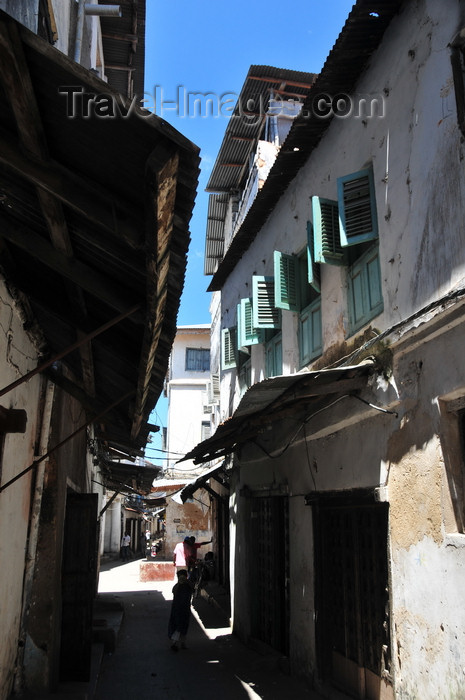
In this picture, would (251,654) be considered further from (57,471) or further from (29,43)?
(29,43)

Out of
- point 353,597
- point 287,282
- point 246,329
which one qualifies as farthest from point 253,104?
point 353,597

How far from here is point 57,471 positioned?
634 cm

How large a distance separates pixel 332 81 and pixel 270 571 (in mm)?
7271

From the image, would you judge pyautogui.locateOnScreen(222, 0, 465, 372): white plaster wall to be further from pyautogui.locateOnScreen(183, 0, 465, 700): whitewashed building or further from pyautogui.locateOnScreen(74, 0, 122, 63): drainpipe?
pyautogui.locateOnScreen(74, 0, 122, 63): drainpipe

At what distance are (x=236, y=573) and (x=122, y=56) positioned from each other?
36.0 ft

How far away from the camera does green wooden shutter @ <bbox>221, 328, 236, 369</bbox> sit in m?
12.9

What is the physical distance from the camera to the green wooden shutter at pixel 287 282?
28.9 feet

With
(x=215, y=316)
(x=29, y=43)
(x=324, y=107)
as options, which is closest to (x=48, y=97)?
(x=29, y=43)

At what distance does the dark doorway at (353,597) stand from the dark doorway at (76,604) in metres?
2.81

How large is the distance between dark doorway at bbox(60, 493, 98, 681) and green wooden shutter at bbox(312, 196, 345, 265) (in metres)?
4.63

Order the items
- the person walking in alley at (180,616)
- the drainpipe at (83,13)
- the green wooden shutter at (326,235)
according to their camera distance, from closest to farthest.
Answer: the green wooden shutter at (326,235), the drainpipe at (83,13), the person walking in alley at (180,616)

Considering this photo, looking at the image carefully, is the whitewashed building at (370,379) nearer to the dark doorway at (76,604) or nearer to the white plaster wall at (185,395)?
the dark doorway at (76,604)

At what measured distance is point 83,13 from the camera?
8578 millimetres

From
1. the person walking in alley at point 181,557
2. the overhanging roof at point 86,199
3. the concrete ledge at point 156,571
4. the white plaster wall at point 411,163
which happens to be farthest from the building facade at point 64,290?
the concrete ledge at point 156,571
